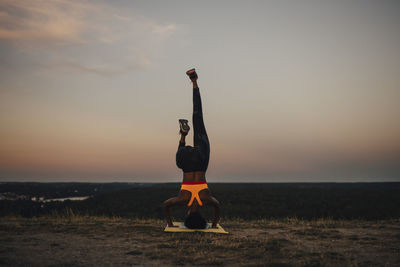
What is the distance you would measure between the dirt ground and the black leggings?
2.14m

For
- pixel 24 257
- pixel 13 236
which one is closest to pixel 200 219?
pixel 24 257

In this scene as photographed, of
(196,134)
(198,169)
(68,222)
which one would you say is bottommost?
(68,222)

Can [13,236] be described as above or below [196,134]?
below

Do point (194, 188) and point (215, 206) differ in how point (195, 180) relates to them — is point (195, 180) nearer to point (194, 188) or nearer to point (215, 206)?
point (194, 188)

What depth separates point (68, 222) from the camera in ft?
38.0

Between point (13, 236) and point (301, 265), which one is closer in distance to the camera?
point (301, 265)

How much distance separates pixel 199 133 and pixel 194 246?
3.26m

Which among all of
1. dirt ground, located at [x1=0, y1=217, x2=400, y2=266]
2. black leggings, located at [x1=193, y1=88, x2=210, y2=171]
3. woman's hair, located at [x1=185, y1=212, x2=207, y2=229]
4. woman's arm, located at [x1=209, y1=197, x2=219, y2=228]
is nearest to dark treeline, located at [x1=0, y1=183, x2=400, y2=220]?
dirt ground, located at [x1=0, y1=217, x2=400, y2=266]

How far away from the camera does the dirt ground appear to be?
6445 mm

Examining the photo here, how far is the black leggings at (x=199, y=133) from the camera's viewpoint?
9312mm

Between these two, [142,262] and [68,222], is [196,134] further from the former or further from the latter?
[68,222]

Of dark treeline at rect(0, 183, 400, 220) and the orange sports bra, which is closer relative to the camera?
the orange sports bra

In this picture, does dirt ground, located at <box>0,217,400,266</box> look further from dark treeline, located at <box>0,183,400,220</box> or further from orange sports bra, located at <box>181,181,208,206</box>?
dark treeline, located at <box>0,183,400,220</box>

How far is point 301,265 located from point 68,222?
8.55m
